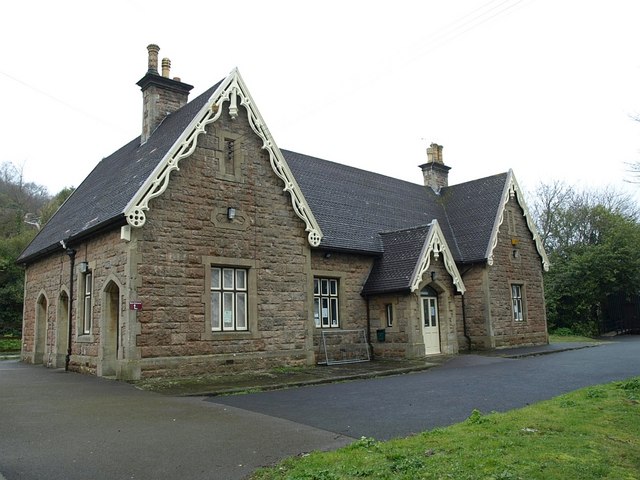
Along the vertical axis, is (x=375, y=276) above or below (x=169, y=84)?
below

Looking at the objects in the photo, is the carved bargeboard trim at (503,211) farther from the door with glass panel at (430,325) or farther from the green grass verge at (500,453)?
the green grass verge at (500,453)

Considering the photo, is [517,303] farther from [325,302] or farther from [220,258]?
[220,258]

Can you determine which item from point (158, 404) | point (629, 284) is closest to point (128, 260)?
point (158, 404)

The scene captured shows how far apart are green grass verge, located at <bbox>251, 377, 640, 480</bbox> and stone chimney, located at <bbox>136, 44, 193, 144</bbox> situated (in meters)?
15.2

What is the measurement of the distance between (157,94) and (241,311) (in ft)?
27.6

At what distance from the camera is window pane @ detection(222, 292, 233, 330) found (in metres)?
15.2

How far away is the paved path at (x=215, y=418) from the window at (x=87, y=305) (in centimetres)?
173

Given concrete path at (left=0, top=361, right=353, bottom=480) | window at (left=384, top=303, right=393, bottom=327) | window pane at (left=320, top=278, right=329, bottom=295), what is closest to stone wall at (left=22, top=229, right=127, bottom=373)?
concrete path at (left=0, top=361, right=353, bottom=480)

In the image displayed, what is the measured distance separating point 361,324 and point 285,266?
14.5 feet

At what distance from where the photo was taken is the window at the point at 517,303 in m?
24.9

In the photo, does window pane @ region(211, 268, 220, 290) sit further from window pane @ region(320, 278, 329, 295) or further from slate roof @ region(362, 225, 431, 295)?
slate roof @ region(362, 225, 431, 295)

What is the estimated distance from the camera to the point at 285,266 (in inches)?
656

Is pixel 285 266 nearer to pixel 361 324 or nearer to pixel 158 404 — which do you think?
pixel 361 324

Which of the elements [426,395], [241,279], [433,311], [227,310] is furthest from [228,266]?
[433,311]
